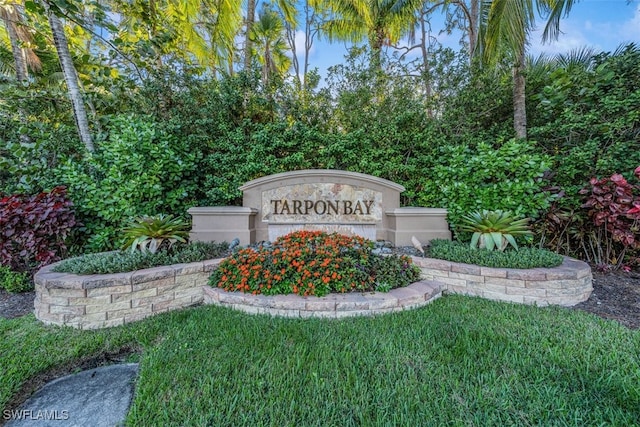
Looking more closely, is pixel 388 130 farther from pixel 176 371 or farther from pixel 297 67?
pixel 297 67

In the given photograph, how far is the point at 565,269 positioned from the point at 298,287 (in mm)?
3143

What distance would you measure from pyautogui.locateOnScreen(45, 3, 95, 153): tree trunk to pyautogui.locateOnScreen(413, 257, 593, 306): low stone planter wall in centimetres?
613

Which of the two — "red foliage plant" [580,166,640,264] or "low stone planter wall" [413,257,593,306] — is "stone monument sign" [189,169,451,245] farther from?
"red foliage plant" [580,166,640,264]

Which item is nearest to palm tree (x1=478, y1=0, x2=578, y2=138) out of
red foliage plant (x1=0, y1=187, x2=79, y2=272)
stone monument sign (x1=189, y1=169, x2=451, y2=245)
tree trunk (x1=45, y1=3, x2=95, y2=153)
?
stone monument sign (x1=189, y1=169, x2=451, y2=245)

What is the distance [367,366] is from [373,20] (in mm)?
8970

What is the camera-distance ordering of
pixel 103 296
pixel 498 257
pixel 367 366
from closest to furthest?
1. pixel 367 366
2. pixel 103 296
3. pixel 498 257

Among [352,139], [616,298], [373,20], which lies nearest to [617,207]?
[616,298]

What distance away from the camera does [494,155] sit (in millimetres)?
4055

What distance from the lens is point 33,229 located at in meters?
3.63

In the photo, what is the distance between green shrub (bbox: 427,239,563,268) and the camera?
3193 millimetres

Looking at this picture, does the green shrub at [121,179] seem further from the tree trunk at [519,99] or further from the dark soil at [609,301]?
the tree trunk at [519,99]

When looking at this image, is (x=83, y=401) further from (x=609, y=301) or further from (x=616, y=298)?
(x=616, y=298)

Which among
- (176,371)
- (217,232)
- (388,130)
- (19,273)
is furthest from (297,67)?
(176,371)

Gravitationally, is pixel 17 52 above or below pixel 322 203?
above
